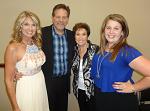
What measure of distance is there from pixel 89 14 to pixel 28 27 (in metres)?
1.47

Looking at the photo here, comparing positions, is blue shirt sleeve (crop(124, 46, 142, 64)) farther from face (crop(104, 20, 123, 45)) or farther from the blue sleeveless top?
face (crop(104, 20, 123, 45))

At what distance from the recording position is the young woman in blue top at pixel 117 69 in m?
1.83

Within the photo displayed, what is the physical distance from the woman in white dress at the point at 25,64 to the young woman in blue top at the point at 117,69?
0.61 metres

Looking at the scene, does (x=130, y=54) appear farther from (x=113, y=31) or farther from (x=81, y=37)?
(x=81, y=37)

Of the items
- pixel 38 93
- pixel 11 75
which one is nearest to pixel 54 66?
pixel 38 93

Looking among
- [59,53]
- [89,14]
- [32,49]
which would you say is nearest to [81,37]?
[59,53]

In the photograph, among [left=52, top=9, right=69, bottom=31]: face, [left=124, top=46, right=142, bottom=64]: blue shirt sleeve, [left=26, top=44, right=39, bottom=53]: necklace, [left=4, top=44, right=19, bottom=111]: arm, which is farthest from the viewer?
[left=52, top=9, right=69, bottom=31]: face

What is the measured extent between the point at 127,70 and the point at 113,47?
0.21 meters

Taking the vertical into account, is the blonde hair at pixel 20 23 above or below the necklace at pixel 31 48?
above

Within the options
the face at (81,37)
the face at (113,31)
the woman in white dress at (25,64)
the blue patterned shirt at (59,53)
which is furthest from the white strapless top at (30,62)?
the face at (113,31)

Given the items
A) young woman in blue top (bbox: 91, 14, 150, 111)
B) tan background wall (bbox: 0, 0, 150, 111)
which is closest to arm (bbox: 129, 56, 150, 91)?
young woman in blue top (bbox: 91, 14, 150, 111)

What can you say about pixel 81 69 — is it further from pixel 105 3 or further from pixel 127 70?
pixel 105 3

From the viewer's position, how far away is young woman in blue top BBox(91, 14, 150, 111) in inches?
72.1

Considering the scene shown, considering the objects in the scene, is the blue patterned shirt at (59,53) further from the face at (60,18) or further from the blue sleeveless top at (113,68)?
the blue sleeveless top at (113,68)
